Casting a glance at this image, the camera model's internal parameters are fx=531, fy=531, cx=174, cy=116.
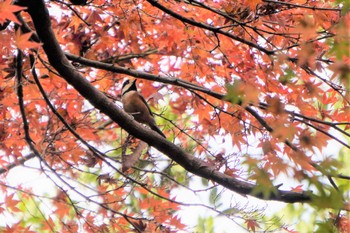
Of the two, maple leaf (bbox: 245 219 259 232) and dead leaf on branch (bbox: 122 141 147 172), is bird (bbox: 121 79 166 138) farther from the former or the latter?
maple leaf (bbox: 245 219 259 232)

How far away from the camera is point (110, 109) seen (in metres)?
3.60

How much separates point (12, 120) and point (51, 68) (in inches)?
21.9

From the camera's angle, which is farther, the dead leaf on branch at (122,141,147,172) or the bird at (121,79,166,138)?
the bird at (121,79,166,138)

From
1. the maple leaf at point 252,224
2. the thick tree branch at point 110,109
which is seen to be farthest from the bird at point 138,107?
the maple leaf at point 252,224

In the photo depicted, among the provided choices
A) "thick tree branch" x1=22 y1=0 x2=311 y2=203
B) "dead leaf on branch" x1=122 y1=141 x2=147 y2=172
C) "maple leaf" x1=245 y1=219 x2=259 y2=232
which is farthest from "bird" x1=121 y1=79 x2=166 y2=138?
"maple leaf" x1=245 y1=219 x2=259 y2=232

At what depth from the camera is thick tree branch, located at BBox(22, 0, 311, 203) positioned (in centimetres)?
331

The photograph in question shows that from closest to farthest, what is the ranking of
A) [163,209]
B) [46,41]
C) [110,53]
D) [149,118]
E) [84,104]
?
[46,41] → [163,209] → [84,104] → [149,118] → [110,53]

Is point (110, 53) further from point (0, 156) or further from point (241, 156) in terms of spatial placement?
point (241, 156)

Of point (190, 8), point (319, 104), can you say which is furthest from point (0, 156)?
point (319, 104)

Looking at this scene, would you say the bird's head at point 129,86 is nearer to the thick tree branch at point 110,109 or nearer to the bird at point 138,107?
the bird at point 138,107

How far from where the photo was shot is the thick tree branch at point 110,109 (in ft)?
10.9

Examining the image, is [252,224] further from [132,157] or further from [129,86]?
[129,86]

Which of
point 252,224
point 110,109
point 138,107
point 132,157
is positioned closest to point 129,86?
point 138,107

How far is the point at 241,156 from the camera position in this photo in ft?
11.7
